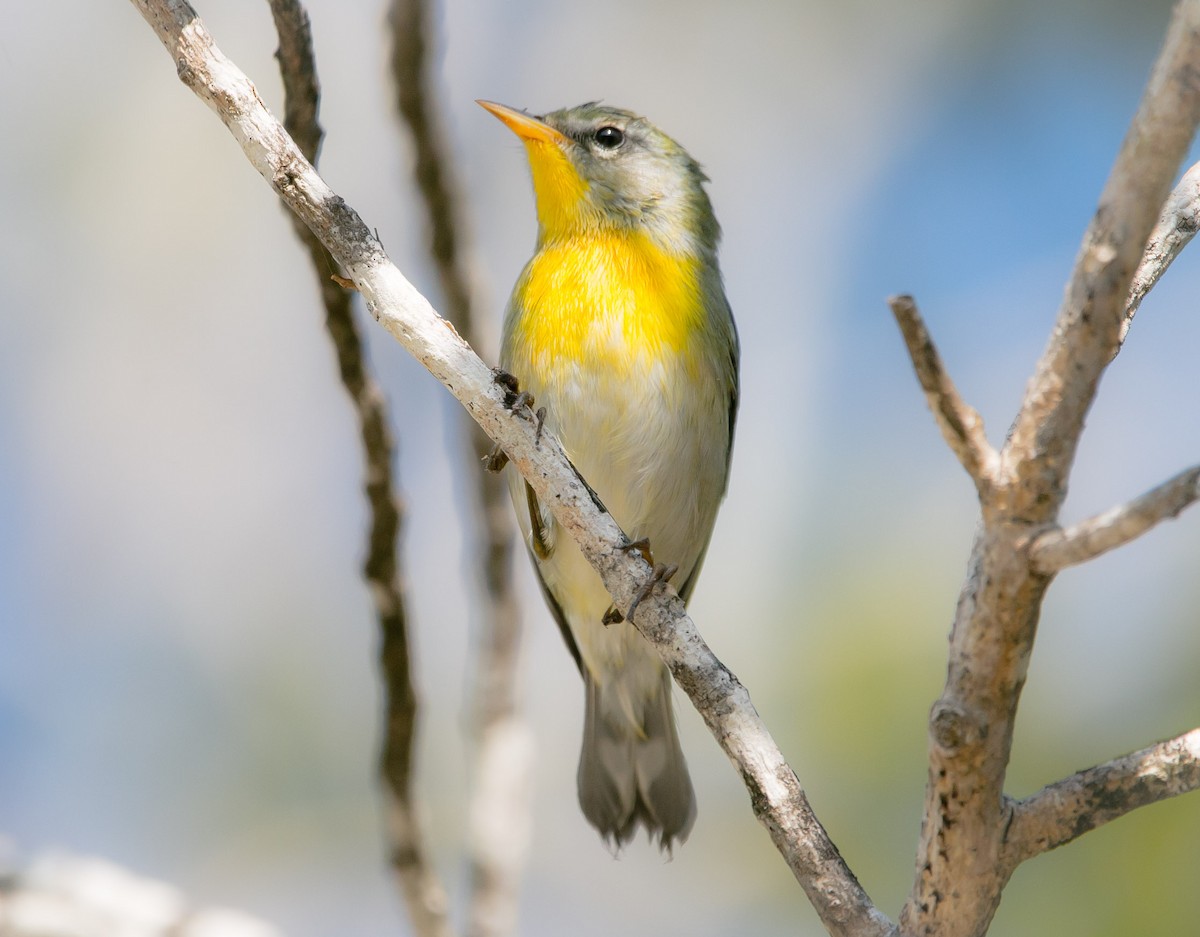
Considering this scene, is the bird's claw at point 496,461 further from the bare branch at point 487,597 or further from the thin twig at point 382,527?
the bare branch at point 487,597

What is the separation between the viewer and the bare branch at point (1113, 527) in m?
1.54

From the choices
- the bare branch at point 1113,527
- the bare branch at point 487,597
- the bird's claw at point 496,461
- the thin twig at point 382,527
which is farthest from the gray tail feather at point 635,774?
the bare branch at point 1113,527

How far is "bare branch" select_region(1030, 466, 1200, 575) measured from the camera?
1537 mm

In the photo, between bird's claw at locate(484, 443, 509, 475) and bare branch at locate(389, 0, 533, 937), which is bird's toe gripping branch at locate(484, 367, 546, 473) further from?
bare branch at locate(389, 0, 533, 937)

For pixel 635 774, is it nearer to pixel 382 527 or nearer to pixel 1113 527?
pixel 382 527

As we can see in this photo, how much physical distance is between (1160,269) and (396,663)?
2382mm

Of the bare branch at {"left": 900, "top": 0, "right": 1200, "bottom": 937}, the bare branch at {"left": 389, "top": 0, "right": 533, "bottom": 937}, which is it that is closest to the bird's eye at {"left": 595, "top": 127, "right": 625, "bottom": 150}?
the bare branch at {"left": 389, "top": 0, "right": 533, "bottom": 937}

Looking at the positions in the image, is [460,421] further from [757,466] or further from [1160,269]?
[1160,269]

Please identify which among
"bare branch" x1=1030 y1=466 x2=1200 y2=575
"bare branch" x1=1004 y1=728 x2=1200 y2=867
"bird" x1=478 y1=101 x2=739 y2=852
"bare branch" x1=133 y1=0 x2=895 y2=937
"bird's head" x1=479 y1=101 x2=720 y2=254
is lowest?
"bare branch" x1=1004 y1=728 x2=1200 y2=867

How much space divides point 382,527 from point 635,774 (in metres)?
1.32

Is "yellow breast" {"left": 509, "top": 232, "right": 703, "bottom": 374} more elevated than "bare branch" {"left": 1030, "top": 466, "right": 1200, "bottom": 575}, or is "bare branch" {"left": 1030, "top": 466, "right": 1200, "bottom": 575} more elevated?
"yellow breast" {"left": 509, "top": 232, "right": 703, "bottom": 374}

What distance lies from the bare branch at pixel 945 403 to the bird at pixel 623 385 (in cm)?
202

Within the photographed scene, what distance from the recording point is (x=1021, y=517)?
1.76 m

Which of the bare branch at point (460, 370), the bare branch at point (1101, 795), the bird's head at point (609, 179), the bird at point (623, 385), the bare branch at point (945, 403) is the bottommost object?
the bare branch at point (1101, 795)
